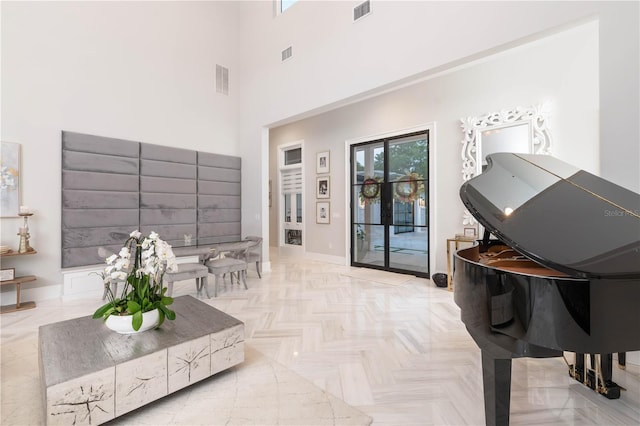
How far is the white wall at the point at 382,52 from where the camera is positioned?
2445 mm

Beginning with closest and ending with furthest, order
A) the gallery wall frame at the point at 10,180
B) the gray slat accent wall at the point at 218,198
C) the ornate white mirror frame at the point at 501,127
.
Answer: the gallery wall frame at the point at 10,180
the ornate white mirror frame at the point at 501,127
the gray slat accent wall at the point at 218,198

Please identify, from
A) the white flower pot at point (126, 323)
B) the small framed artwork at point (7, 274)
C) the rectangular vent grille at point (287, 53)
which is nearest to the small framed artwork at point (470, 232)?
the rectangular vent grille at point (287, 53)

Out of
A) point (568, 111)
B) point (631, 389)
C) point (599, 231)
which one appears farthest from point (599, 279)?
point (568, 111)

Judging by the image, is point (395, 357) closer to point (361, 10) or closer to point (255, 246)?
point (255, 246)

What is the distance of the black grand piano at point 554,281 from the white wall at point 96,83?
5292 mm

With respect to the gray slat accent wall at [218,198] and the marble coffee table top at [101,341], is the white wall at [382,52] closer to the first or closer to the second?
the gray slat accent wall at [218,198]

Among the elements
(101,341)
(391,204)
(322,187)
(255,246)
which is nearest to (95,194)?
(255,246)

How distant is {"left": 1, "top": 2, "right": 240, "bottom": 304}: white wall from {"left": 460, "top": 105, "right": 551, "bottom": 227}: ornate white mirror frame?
15.5ft

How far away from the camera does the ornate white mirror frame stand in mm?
4195

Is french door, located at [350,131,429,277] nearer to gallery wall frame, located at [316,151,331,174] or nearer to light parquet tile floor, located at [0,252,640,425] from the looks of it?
gallery wall frame, located at [316,151,331,174]

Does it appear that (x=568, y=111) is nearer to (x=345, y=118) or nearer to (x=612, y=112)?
(x=612, y=112)

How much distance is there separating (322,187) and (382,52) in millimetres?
3626

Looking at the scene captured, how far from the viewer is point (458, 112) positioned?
5055mm

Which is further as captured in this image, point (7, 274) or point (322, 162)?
point (322, 162)
